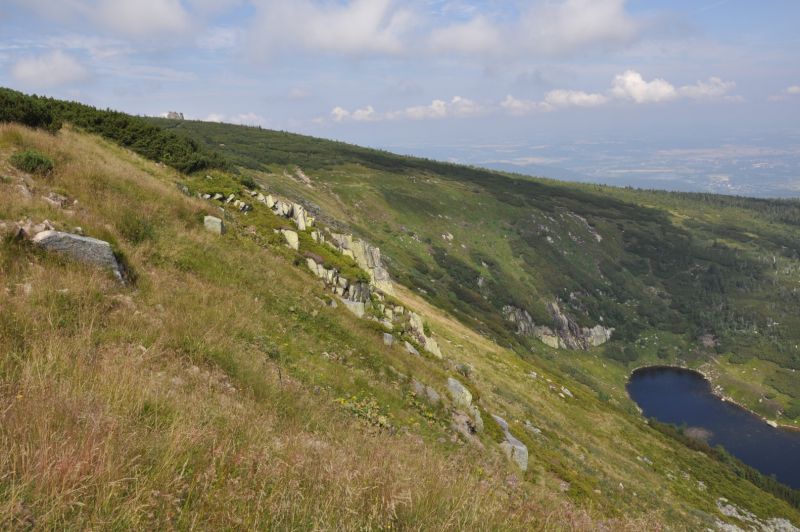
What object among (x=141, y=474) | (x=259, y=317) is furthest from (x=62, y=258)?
(x=141, y=474)

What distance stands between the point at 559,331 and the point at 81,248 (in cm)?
16978

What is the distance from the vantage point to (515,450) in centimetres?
1908

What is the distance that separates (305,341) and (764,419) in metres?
195

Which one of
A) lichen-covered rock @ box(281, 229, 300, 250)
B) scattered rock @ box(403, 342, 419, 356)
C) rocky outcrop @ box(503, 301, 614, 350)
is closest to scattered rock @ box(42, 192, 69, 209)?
lichen-covered rock @ box(281, 229, 300, 250)

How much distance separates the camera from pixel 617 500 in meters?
25.0

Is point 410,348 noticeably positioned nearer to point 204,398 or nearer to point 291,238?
point 291,238

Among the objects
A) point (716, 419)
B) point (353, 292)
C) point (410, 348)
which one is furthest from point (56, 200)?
point (716, 419)

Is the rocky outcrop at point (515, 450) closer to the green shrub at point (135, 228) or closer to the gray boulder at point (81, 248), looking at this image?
the gray boulder at point (81, 248)

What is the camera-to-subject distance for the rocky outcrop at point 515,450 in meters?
18.1

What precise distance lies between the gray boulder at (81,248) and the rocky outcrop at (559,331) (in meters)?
135

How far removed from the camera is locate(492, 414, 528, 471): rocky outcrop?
18141 millimetres

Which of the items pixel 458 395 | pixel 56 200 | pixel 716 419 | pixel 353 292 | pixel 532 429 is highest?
pixel 56 200

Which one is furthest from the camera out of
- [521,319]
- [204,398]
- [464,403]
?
[521,319]

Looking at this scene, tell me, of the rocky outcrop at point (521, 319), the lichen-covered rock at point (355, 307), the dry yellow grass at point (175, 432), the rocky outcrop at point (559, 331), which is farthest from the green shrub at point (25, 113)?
the rocky outcrop at point (521, 319)
